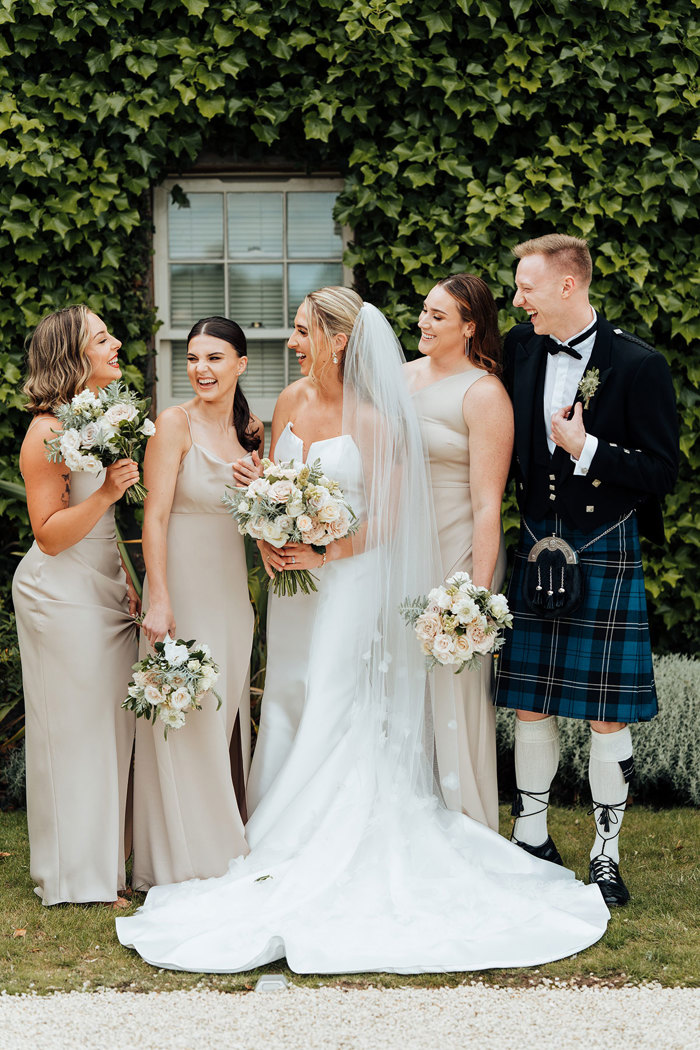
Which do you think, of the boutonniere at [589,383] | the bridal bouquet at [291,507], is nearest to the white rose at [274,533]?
the bridal bouquet at [291,507]

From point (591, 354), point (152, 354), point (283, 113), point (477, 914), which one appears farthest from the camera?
point (152, 354)

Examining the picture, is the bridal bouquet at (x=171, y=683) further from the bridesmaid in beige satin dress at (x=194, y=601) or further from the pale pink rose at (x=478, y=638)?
the pale pink rose at (x=478, y=638)

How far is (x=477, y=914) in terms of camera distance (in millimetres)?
3480

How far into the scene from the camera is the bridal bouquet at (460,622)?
3598 millimetres

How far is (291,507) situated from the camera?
3.59 meters

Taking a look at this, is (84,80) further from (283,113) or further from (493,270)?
(493,270)

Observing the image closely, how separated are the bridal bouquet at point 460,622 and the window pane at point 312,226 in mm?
3122

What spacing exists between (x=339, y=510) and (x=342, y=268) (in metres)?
2.90

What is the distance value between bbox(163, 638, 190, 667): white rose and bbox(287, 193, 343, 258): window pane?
3232mm

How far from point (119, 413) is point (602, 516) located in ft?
5.75

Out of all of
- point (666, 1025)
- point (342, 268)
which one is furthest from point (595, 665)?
point (342, 268)

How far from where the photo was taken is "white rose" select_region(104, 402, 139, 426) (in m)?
3.47

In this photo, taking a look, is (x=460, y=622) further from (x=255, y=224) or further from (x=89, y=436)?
(x=255, y=224)

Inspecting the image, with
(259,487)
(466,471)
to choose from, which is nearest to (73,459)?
(259,487)
